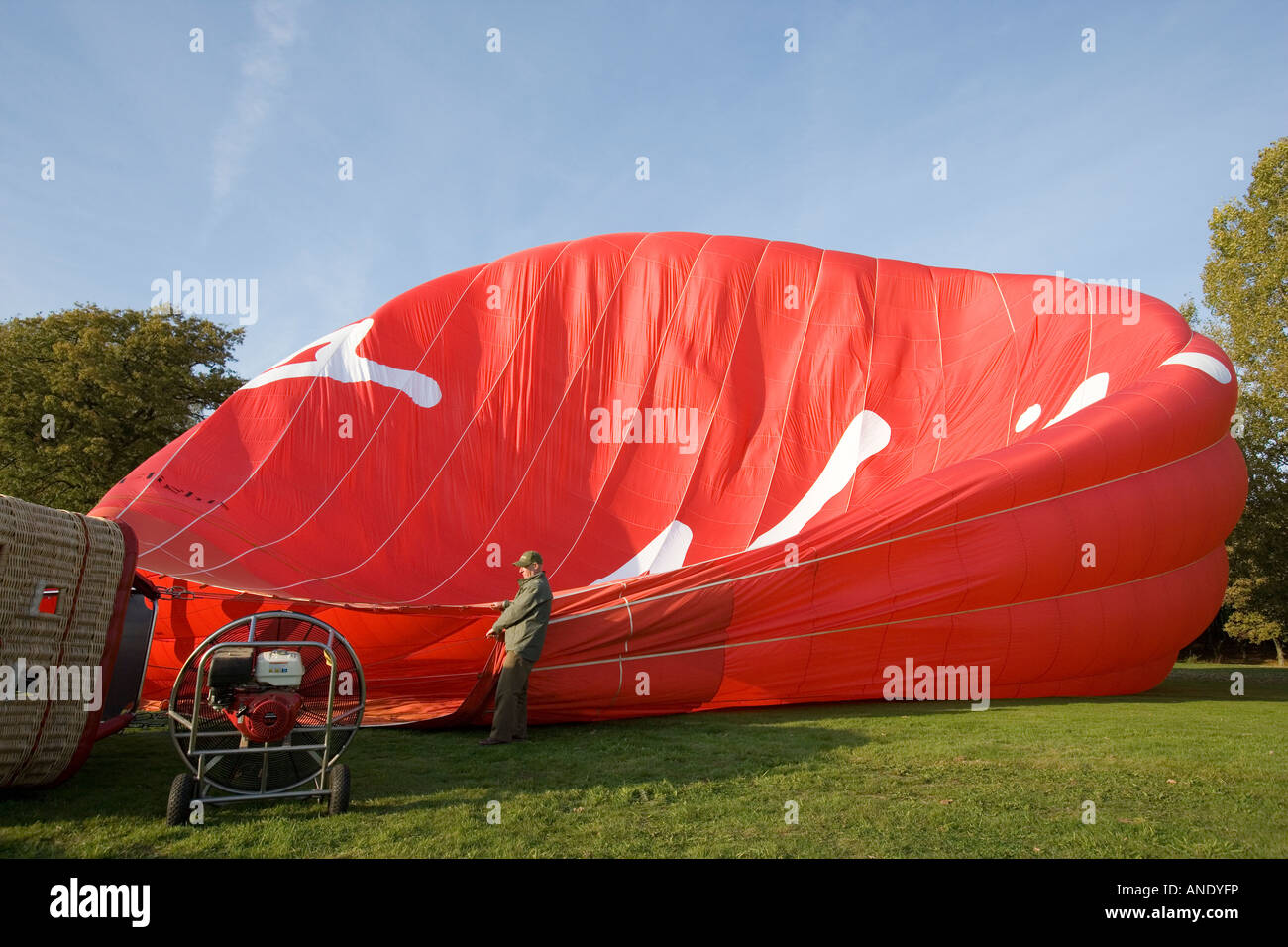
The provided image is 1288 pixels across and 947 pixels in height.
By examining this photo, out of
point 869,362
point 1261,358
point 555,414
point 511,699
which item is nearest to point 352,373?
point 555,414

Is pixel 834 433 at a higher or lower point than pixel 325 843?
higher

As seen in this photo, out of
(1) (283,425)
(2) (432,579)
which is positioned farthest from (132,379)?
(2) (432,579)

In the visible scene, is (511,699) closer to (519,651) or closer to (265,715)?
(519,651)

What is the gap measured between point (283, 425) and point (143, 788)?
20.9 ft

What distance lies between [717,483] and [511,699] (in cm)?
495

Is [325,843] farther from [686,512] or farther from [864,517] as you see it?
[686,512]

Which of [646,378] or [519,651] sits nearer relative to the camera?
[519,651]

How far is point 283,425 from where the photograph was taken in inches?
424

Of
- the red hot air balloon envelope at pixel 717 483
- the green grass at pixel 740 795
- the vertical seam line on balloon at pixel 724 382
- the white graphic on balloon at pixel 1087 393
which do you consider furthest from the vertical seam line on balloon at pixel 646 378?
the white graphic on balloon at pixel 1087 393

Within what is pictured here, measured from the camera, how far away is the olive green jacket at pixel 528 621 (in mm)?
6730

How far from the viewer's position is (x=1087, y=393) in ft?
34.3

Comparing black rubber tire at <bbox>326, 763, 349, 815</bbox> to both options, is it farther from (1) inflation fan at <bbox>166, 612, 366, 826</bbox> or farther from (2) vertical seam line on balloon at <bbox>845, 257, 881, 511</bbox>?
(2) vertical seam line on balloon at <bbox>845, 257, 881, 511</bbox>

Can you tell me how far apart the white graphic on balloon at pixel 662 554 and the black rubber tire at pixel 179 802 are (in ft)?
19.6
